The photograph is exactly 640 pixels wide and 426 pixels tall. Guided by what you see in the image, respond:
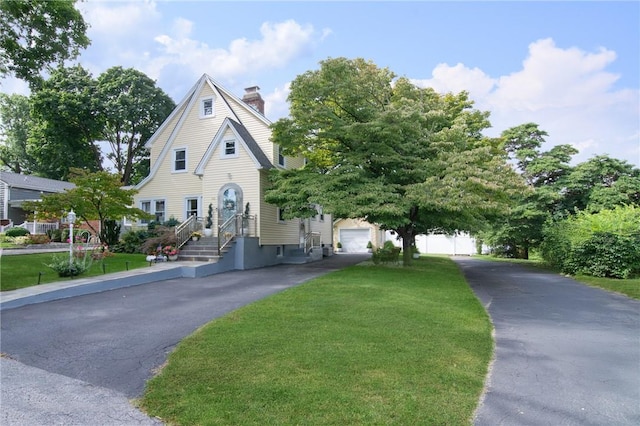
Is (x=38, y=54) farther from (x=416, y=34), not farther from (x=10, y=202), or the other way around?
(x=10, y=202)

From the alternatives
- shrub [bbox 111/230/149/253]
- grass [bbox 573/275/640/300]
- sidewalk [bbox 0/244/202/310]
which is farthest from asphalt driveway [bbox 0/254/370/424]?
grass [bbox 573/275/640/300]

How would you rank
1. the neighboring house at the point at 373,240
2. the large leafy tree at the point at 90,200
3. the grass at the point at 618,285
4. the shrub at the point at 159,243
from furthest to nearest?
the neighboring house at the point at 373,240, the shrub at the point at 159,243, the large leafy tree at the point at 90,200, the grass at the point at 618,285

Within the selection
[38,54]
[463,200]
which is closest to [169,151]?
[38,54]

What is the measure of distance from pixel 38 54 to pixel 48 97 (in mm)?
21943

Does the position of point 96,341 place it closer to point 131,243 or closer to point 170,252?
point 170,252

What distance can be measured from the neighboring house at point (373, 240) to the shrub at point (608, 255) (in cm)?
2003

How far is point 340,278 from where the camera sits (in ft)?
41.9

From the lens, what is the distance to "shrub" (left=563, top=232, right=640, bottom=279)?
47.4 ft

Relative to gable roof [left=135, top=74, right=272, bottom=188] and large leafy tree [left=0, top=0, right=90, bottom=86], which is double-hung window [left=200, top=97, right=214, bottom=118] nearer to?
gable roof [left=135, top=74, right=272, bottom=188]

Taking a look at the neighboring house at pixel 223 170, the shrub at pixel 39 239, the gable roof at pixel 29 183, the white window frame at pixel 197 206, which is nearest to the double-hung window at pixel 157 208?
the neighboring house at pixel 223 170

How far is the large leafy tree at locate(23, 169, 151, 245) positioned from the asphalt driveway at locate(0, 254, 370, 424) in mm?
6506

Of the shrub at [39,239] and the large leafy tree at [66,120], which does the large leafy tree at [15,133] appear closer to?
the large leafy tree at [66,120]

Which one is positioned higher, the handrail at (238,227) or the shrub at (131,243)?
the handrail at (238,227)

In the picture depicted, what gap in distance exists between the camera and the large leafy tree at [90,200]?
14914 mm
